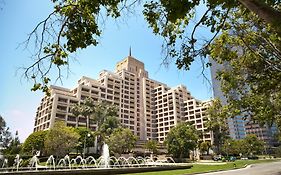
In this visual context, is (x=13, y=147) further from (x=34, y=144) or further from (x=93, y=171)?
(x=93, y=171)

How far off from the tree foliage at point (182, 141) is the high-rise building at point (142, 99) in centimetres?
3338

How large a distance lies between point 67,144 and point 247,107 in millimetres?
39183

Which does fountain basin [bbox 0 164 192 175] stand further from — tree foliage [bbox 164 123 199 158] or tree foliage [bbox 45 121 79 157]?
tree foliage [bbox 164 123 199 158]

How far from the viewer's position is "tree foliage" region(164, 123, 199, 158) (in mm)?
56781

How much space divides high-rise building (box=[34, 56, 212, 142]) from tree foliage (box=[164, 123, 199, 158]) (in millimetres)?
33376

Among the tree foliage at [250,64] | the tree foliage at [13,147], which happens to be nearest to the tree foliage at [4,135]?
the tree foliage at [13,147]

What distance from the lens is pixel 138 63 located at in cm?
12194

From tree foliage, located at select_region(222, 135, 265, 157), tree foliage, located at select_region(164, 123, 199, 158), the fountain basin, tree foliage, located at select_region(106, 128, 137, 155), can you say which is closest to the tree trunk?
the fountain basin

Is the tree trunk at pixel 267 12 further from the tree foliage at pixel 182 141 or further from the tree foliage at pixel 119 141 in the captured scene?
the tree foliage at pixel 182 141

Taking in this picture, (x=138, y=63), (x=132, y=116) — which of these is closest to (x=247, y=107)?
(x=132, y=116)

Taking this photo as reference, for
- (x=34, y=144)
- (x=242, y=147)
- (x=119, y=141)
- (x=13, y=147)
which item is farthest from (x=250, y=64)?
(x=242, y=147)

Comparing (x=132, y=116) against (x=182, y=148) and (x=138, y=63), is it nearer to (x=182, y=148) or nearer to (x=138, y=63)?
(x=138, y=63)

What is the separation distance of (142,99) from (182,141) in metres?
55.9

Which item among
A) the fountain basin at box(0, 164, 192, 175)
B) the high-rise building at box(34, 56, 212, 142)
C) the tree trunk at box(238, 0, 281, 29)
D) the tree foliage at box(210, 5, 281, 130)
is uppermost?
the high-rise building at box(34, 56, 212, 142)
